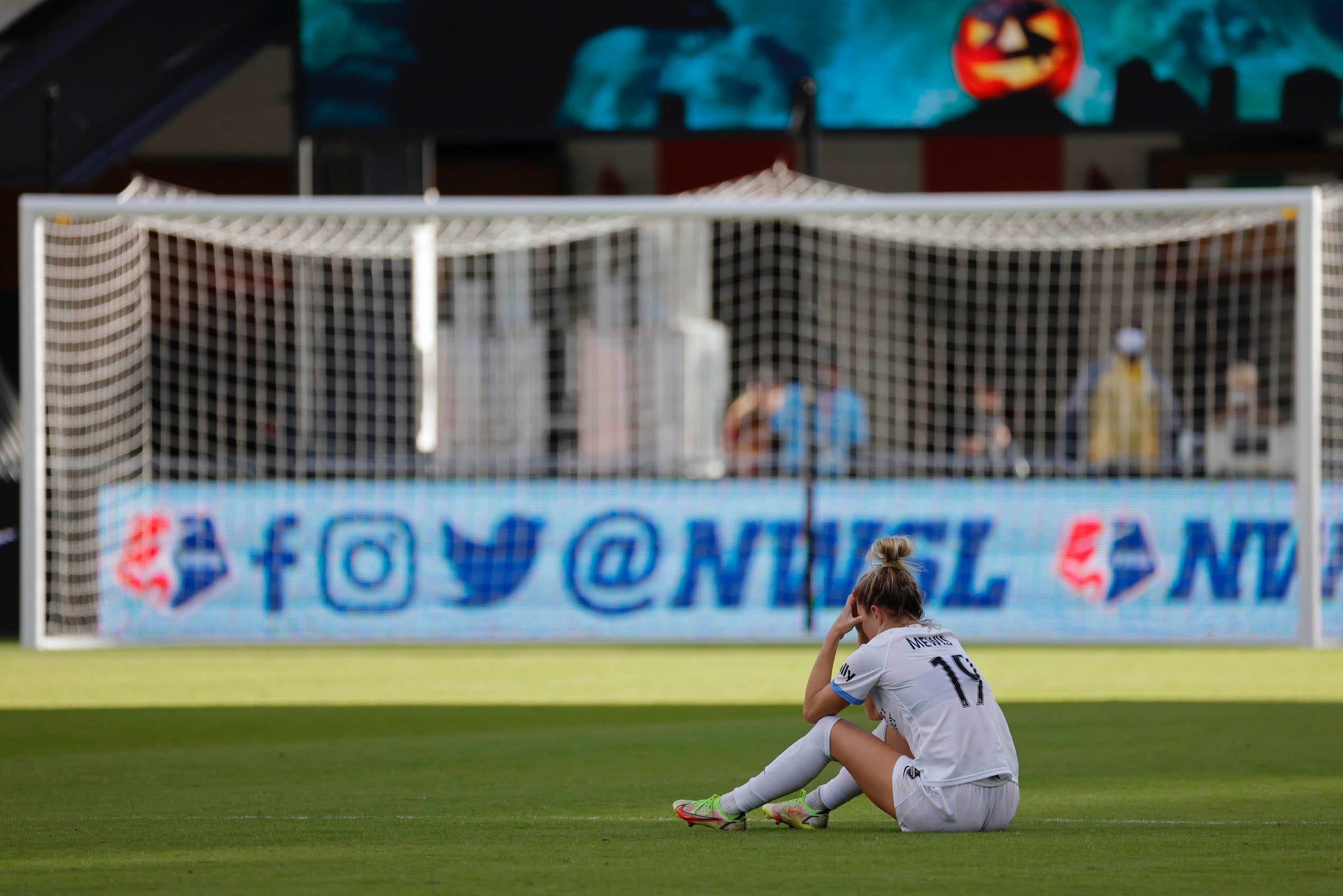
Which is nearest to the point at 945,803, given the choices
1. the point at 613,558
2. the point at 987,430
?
the point at 613,558

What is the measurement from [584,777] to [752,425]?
777cm

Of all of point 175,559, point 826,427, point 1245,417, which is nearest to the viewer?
point 175,559

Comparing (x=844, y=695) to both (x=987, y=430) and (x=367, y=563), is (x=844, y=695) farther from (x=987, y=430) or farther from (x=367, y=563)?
(x=987, y=430)

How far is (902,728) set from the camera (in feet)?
17.2

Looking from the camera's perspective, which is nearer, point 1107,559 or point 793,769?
point 793,769

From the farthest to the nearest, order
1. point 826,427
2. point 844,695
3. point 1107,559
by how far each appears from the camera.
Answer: point 826,427, point 1107,559, point 844,695

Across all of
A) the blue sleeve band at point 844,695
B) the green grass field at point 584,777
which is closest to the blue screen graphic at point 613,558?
the green grass field at point 584,777

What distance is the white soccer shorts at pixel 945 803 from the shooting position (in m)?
5.11

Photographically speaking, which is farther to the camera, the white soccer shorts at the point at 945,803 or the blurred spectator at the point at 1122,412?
the blurred spectator at the point at 1122,412

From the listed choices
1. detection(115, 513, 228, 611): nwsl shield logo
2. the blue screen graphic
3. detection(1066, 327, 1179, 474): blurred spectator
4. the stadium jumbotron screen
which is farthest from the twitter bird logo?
detection(1066, 327, 1179, 474): blurred spectator

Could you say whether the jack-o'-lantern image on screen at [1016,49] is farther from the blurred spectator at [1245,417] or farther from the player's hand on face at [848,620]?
the player's hand on face at [848,620]

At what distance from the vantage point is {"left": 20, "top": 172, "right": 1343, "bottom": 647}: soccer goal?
12531 mm

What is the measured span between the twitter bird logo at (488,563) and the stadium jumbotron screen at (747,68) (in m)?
3.67

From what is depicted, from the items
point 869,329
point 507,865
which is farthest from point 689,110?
point 507,865
